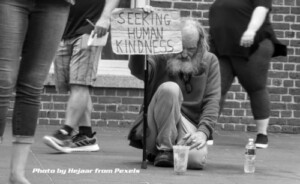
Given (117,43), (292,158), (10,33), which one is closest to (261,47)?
(292,158)

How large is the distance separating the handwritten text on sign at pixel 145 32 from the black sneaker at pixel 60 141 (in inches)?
49.2

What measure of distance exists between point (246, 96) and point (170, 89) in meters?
4.14

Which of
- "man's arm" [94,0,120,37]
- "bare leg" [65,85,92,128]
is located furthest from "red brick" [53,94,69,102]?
"man's arm" [94,0,120,37]

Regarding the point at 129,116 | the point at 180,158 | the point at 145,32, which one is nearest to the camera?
the point at 180,158

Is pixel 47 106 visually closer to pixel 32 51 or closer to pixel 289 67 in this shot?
pixel 289 67

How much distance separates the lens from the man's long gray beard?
6977mm

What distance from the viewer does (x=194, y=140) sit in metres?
6.77

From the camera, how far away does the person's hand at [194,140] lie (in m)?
6.77

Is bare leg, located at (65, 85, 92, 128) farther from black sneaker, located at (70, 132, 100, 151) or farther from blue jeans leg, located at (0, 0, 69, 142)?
blue jeans leg, located at (0, 0, 69, 142)

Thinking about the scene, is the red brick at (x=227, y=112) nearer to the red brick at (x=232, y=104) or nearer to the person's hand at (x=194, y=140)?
the red brick at (x=232, y=104)

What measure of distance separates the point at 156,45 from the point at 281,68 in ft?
14.0

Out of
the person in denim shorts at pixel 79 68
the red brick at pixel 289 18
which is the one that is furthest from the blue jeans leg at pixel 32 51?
the red brick at pixel 289 18

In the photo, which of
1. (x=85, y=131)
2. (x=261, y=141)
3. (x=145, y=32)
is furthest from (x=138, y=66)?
(x=261, y=141)

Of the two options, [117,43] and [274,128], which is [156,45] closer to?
[117,43]
